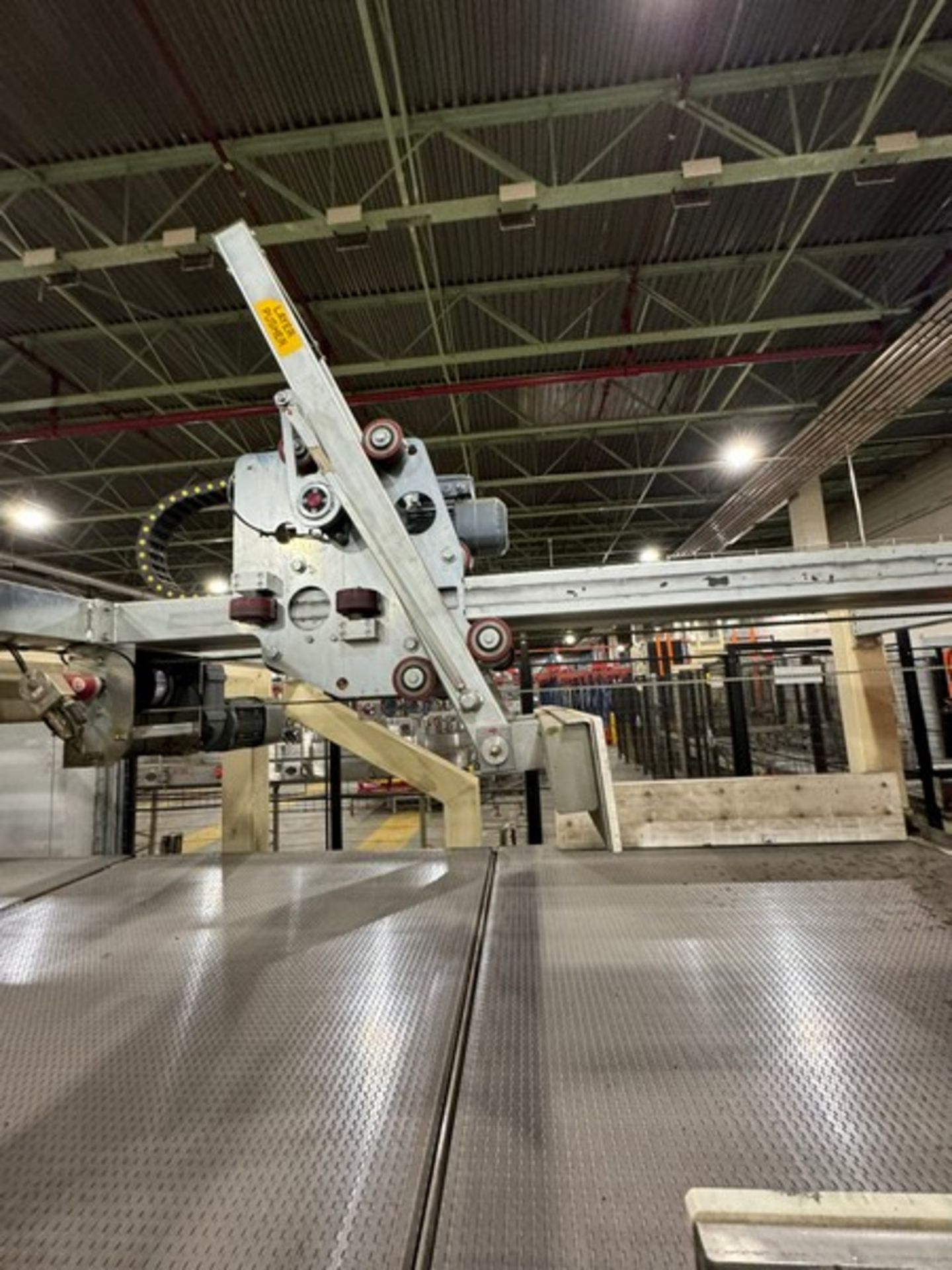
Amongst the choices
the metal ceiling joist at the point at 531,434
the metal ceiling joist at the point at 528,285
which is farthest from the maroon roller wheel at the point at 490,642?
the metal ceiling joist at the point at 531,434

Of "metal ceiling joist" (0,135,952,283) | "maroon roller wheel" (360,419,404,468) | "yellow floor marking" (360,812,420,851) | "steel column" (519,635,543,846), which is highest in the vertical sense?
"metal ceiling joist" (0,135,952,283)

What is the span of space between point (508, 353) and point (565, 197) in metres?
1.22

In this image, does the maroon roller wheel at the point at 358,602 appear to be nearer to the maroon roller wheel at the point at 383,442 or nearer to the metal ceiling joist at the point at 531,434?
the maroon roller wheel at the point at 383,442

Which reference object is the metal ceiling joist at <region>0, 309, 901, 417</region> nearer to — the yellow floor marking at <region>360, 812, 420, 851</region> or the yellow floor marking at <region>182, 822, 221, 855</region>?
the yellow floor marking at <region>182, 822, 221, 855</region>

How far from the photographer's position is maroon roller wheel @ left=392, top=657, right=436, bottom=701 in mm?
1345

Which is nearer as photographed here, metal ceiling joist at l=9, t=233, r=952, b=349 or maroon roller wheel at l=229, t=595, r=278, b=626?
maroon roller wheel at l=229, t=595, r=278, b=626

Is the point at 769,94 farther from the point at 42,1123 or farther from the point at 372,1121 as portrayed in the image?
the point at 42,1123

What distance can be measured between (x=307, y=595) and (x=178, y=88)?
2802 mm

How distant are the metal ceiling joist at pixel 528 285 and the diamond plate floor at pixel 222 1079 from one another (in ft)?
12.3

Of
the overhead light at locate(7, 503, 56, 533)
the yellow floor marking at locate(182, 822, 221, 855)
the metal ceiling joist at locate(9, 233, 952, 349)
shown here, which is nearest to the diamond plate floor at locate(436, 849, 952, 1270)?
the metal ceiling joist at locate(9, 233, 952, 349)

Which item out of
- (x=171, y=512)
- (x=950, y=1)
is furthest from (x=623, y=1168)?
(x=950, y=1)

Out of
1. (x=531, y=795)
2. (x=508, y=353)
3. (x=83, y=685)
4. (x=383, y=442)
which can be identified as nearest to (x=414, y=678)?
(x=383, y=442)

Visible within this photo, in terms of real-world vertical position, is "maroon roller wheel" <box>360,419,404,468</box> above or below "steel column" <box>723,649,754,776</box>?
above

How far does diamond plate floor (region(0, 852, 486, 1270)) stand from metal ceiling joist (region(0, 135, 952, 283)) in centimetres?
321
